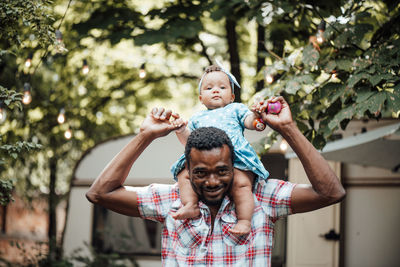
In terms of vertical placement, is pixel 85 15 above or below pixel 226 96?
Answer: above

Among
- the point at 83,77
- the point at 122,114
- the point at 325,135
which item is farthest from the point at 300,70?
the point at 122,114

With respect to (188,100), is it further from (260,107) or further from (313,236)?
(260,107)

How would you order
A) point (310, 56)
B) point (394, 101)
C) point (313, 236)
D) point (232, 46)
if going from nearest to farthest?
1. point (394, 101)
2. point (310, 56)
3. point (313, 236)
4. point (232, 46)

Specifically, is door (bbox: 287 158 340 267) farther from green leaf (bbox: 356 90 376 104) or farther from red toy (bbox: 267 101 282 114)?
red toy (bbox: 267 101 282 114)

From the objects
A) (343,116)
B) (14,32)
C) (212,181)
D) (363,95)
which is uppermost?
(14,32)

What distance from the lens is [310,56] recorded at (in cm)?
459

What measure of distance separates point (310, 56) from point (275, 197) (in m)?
2.18

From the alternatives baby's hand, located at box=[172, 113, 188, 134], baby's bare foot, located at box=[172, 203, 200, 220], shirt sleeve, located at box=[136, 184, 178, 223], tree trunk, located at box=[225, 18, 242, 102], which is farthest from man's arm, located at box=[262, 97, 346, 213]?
tree trunk, located at box=[225, 18, 242, 102]

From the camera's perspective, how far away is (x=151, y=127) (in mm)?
2697

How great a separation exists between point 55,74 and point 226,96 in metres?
8.89

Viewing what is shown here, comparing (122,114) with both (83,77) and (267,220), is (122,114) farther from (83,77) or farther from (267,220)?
(267,220)

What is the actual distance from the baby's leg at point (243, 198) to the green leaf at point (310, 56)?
2.12m

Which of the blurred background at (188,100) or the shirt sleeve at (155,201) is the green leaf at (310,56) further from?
the shirt sleeve at (155,201)

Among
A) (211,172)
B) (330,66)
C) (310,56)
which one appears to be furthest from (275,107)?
(310,56)
